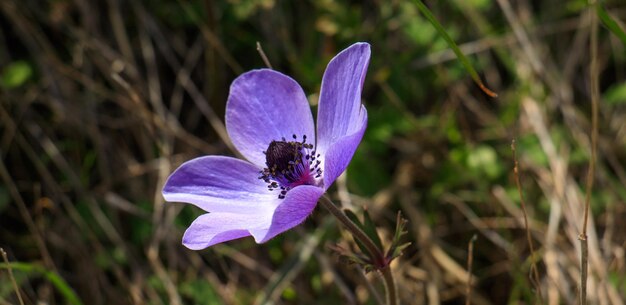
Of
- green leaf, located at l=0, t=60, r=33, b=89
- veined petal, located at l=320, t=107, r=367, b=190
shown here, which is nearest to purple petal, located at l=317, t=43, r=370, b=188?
veined petal, located at l=320, t=107, r=367, b=190

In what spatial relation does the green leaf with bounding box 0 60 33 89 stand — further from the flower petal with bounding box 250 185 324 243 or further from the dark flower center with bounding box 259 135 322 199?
the flower petal with bounding box 250 185 324 243

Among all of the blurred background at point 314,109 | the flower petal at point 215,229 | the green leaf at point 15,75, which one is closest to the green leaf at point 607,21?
the flower petal at point 215,229

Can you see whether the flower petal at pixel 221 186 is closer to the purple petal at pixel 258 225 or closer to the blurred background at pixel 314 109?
the purple petal at pixel 258 225

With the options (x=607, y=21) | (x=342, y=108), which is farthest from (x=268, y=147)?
(x=607, y=21)

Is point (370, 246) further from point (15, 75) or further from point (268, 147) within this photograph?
point (15, 75)

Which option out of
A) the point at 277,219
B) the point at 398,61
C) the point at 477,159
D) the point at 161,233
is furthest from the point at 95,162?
the point at 277,219

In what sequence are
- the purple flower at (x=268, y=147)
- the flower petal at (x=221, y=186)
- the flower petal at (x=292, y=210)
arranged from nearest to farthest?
the flower petal at (x=292, y=210), the purple flower at (x=268, y=147), the flower petal at (x=221, y=186)

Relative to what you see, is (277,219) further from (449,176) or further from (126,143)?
(126,143)

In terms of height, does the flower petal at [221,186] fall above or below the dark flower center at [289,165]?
below
